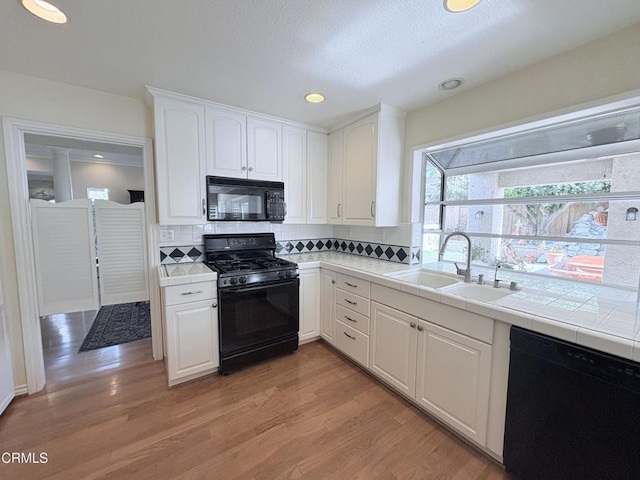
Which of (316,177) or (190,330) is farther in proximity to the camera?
(316,177)

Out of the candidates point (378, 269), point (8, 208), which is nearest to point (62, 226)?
point (8, 208)

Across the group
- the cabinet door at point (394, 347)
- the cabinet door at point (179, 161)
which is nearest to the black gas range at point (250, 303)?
the cabinet door at point (179, 161)

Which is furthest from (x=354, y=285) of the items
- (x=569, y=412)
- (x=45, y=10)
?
(x=45, y=10)

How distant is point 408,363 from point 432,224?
139cm

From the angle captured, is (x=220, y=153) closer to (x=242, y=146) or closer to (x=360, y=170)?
(x=242, y=146)

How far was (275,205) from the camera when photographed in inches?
109

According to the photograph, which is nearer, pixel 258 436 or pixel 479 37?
pixel 479 37

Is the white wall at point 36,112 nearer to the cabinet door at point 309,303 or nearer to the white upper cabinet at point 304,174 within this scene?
the white upper cabinet at point 304,174

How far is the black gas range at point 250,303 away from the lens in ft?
7.38

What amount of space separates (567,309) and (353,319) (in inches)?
58.4

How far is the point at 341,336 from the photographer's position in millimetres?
2594

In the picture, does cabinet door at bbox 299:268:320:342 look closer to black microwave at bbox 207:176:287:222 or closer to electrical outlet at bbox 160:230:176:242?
black microwave at bbox 207:176:287:222

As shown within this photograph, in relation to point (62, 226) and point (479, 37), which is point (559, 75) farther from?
point (62, 226)

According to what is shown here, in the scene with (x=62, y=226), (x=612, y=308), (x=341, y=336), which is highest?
(x=62, y=226)
